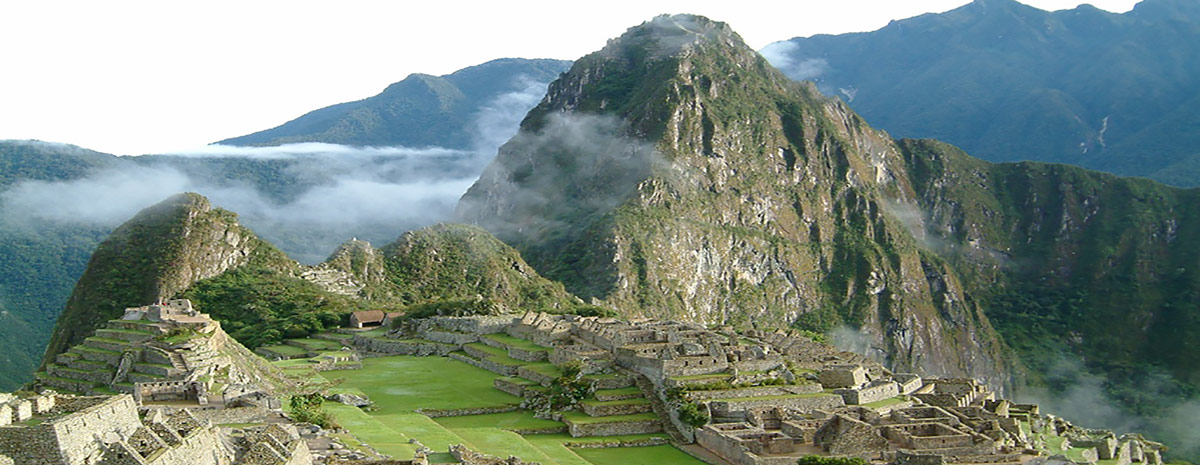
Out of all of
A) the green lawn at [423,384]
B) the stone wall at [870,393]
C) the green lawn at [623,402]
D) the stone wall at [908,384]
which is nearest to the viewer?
the green lawn at [623,402]

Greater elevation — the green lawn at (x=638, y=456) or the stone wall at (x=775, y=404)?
the stone wall at (x=775, y=404)

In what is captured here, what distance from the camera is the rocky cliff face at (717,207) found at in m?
154

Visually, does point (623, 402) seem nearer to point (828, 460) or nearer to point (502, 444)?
point (502, 444)

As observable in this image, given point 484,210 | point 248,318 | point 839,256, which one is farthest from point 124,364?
point 839,256

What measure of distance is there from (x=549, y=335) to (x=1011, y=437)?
2577 cm

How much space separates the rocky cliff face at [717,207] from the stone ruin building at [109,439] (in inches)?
4587

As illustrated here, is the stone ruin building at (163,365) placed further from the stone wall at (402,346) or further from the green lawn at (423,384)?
the stone wall at (402,346)

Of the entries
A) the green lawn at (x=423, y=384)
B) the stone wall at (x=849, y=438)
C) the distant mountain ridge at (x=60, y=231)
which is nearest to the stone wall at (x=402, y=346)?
the green lawn at (x=423, y=384)

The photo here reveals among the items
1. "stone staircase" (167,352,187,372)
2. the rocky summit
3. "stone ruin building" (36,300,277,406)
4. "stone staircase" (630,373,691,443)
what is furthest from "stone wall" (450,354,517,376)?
"stone staircase" (167,352,187,372)

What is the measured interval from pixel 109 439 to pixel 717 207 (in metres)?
151

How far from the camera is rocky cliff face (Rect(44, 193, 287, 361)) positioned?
3209 inches

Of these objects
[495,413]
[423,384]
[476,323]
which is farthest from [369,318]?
[495,413]

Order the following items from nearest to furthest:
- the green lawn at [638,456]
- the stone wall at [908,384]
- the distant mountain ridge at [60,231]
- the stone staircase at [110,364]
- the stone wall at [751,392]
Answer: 1. the green lawn at [638,456]
2. the stone staircase at [110,364]
3. the stone wall at [751,392]
4. the stone wall at [908,384]
5. the distant mountain ridge at [60,231]

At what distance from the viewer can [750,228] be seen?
561 feet
